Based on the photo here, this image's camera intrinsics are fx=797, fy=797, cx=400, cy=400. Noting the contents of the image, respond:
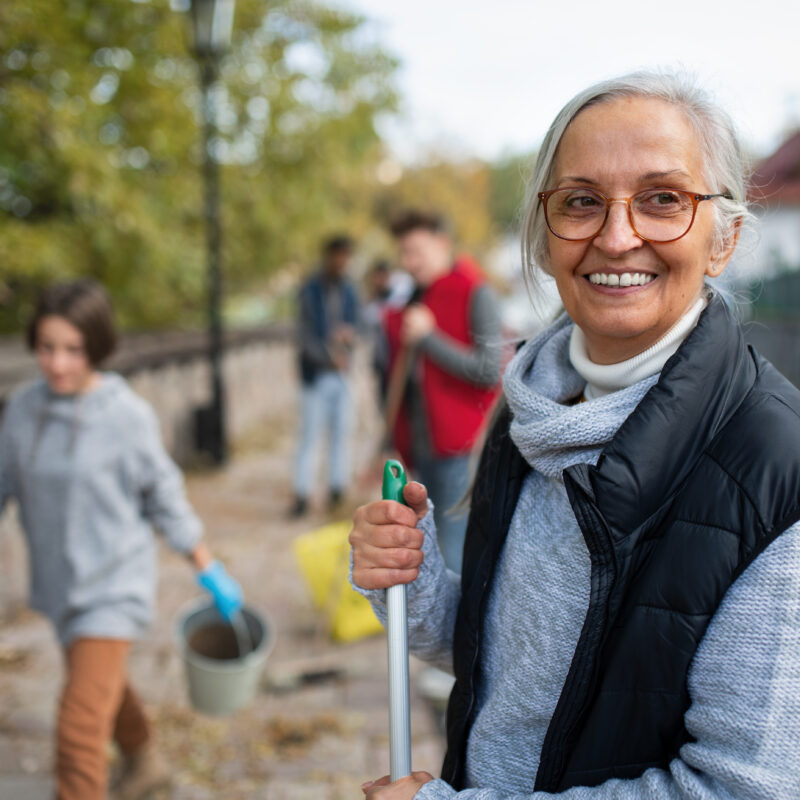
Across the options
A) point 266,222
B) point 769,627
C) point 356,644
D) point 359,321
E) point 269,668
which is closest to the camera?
point 769,627

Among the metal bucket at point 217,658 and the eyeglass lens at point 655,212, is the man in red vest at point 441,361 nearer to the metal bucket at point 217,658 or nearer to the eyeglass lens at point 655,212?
the metal bucket at point 217,658

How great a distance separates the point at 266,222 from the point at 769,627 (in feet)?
29.6

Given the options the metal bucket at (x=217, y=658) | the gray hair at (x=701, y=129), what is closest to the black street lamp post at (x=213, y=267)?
the metal bucket at (x=217, y=658)

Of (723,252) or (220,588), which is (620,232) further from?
(220,588)

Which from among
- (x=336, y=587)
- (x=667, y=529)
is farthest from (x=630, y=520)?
(x=336, y=587)

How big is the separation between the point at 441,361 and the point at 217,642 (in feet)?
5.23

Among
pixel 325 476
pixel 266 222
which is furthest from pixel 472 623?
pixel 266 222

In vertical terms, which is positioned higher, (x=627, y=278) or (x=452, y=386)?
(x=627, y=278)

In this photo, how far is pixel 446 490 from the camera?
3844mm

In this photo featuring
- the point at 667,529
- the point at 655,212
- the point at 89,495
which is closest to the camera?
the point at 667,529

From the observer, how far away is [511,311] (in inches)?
884

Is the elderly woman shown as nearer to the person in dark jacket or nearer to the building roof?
the person in dark jacket

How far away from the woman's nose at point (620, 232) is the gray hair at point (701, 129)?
14 cm

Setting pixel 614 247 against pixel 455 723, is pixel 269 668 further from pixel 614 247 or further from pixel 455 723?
pixel 614 247
